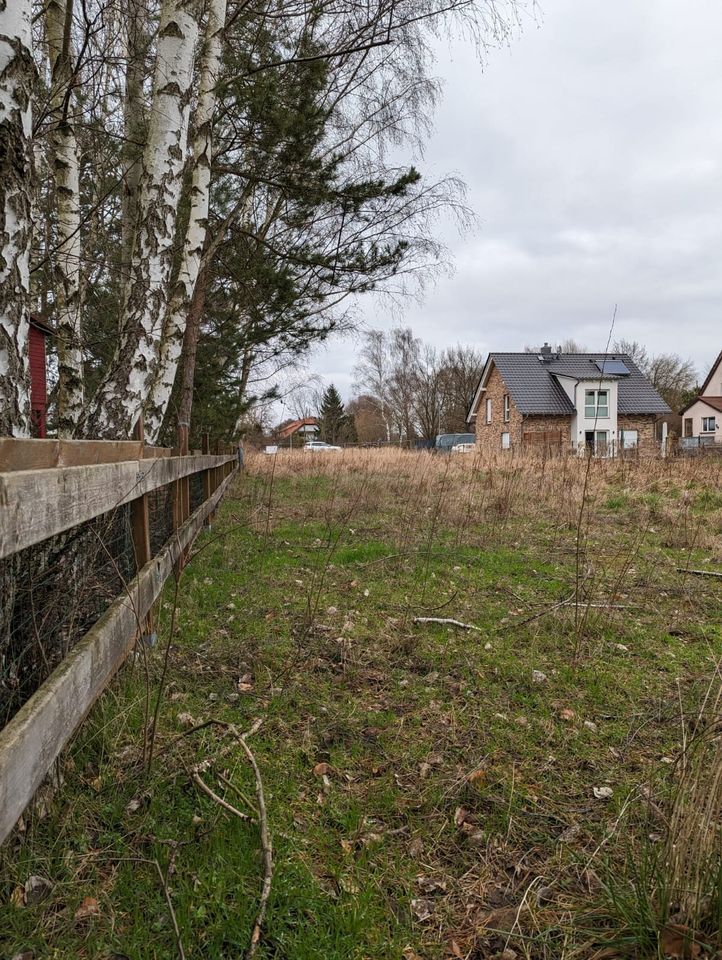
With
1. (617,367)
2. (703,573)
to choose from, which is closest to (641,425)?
(617,367)

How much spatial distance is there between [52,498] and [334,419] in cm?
7966

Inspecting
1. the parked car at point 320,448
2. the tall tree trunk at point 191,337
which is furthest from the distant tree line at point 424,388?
the tall tree trunk at point 191,337

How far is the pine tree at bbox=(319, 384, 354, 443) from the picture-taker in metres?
72.4

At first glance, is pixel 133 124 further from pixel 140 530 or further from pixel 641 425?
pixel 641 425

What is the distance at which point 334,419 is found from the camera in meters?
80.6

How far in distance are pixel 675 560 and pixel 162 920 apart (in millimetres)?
5953

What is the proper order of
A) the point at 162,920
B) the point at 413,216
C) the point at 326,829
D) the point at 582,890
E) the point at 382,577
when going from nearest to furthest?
the point at 162,920 < the point at 582,890 < the point at 326,829 < the point at 382,577 < the point at 413,216

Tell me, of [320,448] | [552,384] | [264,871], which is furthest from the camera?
[320,448]

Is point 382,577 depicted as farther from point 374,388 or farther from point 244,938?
point 374,388

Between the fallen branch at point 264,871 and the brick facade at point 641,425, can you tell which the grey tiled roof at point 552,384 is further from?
the fallen branch at point 264,871

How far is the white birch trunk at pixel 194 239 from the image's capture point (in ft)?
16.7

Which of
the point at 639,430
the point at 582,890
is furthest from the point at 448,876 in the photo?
the point at 639,430

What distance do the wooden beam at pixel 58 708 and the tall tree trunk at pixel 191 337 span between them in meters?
6.16

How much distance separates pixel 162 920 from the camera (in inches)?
66.6
